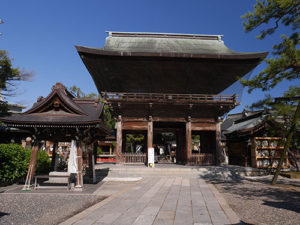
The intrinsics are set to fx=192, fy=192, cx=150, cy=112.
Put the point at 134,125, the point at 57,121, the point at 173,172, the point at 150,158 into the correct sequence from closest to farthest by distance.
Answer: the point at 57,121 < the point at 173,172 < the point at 150,158 < the point at 134,125

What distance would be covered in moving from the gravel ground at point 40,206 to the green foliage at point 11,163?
2726 millimetres

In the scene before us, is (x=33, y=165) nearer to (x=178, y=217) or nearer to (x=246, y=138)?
(x=178, y=217)

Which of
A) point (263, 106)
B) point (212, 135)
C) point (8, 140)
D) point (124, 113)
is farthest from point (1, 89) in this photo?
point (263, 106)

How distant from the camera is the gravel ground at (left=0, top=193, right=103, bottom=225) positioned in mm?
4359

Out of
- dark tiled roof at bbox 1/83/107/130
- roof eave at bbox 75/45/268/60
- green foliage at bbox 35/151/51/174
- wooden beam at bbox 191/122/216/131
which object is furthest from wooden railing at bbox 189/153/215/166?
green foliage at bbox 35/151/51/174

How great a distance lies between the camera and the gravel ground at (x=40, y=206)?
4359 millimetres

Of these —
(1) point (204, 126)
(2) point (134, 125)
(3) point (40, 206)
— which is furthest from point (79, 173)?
(1) point (204, 126)

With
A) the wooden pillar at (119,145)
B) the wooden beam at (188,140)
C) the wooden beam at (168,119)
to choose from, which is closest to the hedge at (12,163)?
the wooden pillar at (119,145)

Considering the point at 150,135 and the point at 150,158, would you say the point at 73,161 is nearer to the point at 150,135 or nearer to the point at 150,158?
the point at 150,158

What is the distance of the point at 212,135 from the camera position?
1666cm

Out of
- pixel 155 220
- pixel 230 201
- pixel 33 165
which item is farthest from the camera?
pixel 33 165

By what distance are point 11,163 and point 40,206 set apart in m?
5.50

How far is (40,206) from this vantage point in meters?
5.49

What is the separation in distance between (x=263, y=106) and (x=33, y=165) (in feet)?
35.8
